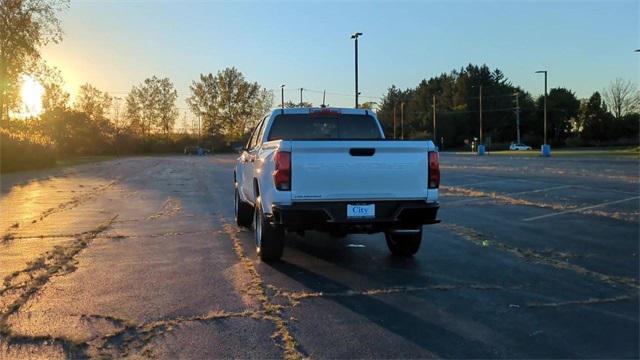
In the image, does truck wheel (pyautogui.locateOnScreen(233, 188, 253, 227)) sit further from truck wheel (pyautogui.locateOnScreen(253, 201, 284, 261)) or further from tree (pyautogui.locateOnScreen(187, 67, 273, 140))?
tree (pyautogui.locateOnScreen(187, 67, 273, 140))

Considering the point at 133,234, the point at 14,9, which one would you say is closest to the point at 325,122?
the point at 133,234

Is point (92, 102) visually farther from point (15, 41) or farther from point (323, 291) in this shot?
point (323, 291)

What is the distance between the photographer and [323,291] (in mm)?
6465

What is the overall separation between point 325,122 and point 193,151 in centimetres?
9770

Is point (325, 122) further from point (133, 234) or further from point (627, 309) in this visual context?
point (627, 309)

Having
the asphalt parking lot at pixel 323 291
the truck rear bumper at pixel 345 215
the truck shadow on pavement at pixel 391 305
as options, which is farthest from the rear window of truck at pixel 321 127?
the truck rear bumper at pixel 345 215

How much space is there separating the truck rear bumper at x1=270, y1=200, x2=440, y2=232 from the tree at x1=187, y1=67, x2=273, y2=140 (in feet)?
357

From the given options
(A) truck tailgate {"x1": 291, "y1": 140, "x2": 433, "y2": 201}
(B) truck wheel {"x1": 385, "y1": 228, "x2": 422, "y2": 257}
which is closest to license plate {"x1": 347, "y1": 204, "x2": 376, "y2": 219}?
(A) truck tailgate {"x1": 291, "y1": 140, "x2": 433, "y2": 201}

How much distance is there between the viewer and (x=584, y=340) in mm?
4898

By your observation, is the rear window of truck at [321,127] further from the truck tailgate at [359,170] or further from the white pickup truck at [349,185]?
the truck tailgate at [359,170]

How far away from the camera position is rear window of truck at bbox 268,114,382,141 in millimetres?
9305

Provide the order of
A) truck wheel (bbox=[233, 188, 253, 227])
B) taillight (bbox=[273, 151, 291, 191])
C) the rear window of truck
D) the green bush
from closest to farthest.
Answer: taillight (bbox=[273, 151, 291, 191])
the rear window of truck
truck wheel (bbox=[233, 188, 253, 227])
the green bush

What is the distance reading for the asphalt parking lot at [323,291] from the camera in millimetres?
4844

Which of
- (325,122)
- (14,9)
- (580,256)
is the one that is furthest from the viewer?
(14,9)
